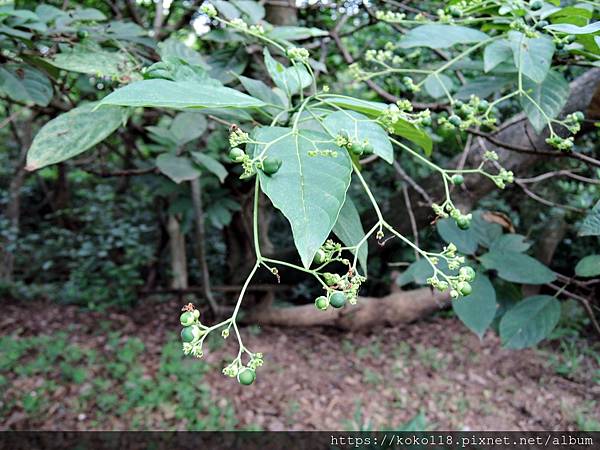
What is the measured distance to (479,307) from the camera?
1.00 metres

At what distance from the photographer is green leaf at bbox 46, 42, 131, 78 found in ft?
2.69

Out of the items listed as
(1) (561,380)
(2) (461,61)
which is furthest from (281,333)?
(2) (461,61)

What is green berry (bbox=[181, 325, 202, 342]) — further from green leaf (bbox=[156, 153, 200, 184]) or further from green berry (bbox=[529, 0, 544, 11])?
green leaf (bbox=[156, 153, 200, 184])

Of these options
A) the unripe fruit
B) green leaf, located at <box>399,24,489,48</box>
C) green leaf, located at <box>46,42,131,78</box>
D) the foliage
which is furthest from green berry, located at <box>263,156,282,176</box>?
green leaf, located at <box>399,24,489,48</box>

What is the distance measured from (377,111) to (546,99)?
1.58 feet

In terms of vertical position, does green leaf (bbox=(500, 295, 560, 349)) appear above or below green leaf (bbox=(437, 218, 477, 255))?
below

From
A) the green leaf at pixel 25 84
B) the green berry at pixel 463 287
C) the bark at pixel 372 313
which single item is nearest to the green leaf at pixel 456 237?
the green berry at pixel 463 287

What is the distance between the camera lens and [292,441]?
2.25m

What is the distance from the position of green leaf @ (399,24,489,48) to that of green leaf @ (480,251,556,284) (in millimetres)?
486

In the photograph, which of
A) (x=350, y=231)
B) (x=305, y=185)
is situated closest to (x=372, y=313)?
(x=350, y=231)

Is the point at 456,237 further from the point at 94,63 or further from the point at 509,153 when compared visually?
the point at 94,63

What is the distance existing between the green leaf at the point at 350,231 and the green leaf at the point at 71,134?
40 cm

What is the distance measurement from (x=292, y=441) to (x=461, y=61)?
191 centimetres

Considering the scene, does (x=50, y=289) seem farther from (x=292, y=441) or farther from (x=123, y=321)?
(x=292, y=441)
